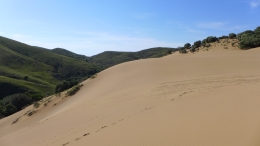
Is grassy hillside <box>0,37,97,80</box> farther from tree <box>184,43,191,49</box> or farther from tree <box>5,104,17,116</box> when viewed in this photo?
tree <box>5,104,17,116</box>

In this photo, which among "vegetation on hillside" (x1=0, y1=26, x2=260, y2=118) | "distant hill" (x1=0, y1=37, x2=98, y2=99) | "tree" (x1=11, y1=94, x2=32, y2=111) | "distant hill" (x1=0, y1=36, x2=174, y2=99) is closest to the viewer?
"vegetation on hillside" (x1=0, y1=26, x2=260, y2=118)

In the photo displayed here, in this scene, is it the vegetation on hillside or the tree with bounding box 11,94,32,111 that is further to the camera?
the tree with bounding box 11,94,32,111

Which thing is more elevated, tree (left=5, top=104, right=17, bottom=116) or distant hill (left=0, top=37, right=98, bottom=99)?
distant hill (left=0, top=37, right=98, bottom=99)

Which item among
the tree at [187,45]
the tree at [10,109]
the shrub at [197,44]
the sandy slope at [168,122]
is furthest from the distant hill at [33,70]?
the sandy slope at [168,122]

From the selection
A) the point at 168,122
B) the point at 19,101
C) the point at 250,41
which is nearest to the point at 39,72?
the point at 19,101

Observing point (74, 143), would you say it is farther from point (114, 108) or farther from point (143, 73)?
point (143, 73)

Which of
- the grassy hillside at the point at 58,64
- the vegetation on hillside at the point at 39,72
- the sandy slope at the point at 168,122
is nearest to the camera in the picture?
the sandy slope at the point at 168,122

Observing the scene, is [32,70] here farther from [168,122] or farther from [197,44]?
[168,122]

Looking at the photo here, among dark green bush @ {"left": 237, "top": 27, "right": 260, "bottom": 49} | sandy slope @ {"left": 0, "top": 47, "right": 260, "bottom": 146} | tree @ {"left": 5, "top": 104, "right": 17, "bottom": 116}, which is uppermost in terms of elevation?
dark green bush @ {"left": 237, "top": 27, "right": 260, "bottom": 49}

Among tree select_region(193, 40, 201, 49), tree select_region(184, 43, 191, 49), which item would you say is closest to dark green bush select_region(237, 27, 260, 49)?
tree select_region(193, 40, 201, 49)

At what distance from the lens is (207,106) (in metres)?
9.99

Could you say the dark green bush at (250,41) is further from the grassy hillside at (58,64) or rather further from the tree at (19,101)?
the grassy hillside at (58,64)

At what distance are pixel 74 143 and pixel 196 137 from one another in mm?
4620

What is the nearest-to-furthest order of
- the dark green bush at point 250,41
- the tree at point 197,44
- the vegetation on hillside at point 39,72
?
the dark green bush at point 250,41, the vegetation on hillside at point 39,72, the tree at point 197,44
